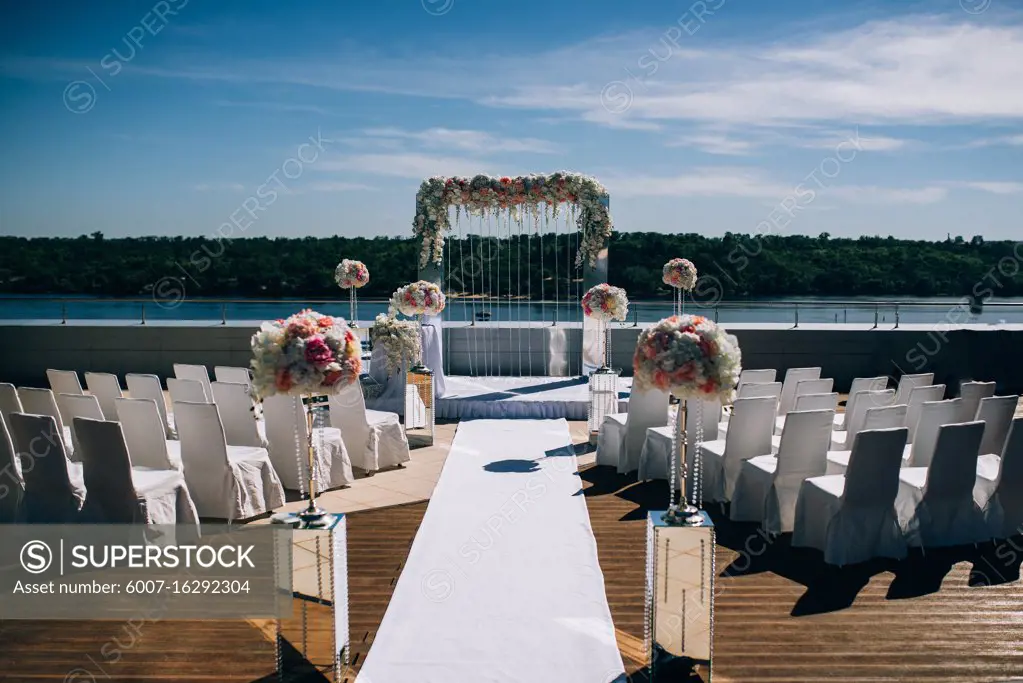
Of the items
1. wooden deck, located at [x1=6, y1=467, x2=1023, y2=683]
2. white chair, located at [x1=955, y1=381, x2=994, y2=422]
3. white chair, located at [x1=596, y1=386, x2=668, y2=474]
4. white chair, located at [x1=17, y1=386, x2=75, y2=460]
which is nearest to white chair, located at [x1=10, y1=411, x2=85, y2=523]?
white chair, located at [x1=17, y1=386, x2=75, y2=460]

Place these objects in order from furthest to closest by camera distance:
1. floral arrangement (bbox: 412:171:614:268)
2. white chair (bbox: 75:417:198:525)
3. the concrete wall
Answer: the concrete wall
floral arrangement (bbox: 412:171:614:268)
white chair (bbox: 75:417:198:525)

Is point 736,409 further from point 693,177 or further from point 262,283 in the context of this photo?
point 262,283

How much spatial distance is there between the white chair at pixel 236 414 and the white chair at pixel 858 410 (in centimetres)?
466

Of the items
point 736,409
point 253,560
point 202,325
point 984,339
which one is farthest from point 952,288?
point 253,560

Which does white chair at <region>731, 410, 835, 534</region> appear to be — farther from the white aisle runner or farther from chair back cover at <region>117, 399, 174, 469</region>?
chair back cover at <region>117, 399, 174, 469</region>

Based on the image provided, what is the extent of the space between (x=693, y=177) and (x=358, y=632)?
1060 centimetres

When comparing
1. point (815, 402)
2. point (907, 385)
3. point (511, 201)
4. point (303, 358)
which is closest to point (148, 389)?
point (303, 358)

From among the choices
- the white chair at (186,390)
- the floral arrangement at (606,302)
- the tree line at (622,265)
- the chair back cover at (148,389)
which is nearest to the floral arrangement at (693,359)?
the white chair at (186,390)

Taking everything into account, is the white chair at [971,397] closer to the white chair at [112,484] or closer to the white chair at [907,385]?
the white chair at [907,385]

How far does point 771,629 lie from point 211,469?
3872 millimetres

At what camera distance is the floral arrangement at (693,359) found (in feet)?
11.2

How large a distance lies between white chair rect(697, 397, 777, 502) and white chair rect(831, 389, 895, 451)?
2.43 feet

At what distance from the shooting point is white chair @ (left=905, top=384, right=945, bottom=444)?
6051 mm

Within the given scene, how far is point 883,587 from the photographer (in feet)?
14.5
